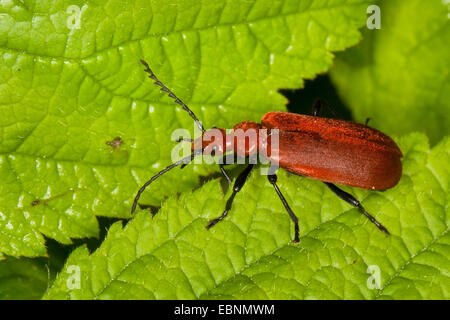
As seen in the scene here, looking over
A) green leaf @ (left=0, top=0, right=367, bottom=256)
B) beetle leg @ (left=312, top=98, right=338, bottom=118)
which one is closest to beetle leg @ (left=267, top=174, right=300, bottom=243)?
green leaf @ (left=0, top=0, right=367, bottom=256)

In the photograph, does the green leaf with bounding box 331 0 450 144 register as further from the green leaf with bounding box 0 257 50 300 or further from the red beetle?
the green leaf with bounding box 0 257 50 300

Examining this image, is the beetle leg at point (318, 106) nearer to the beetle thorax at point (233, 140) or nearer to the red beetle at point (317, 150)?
the red beetle at point (317, 150)

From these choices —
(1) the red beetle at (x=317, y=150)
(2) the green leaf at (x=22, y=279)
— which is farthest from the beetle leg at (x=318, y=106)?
(2) the green leaf at (x=22, y=279)

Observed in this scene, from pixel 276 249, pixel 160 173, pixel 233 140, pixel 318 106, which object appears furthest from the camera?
pixel 318 106

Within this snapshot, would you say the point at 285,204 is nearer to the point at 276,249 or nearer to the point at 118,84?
the point at 276,249

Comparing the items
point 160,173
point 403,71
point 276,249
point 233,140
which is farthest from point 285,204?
point 403,71
